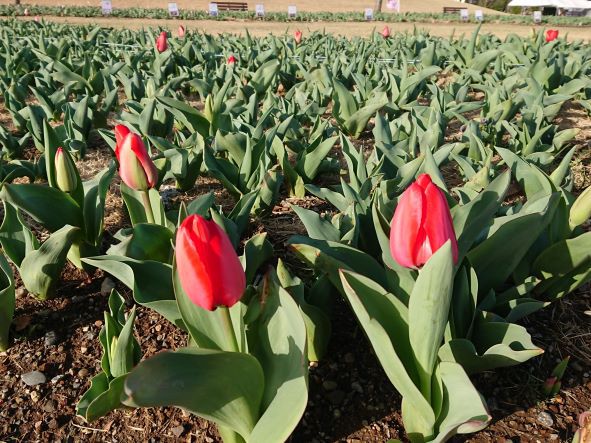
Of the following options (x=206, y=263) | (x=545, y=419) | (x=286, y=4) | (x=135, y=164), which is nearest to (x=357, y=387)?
(x=545, y=419)

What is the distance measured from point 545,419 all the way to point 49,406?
149 cm

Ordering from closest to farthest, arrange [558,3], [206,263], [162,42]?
[206,263] → [162,42] → [558,3]

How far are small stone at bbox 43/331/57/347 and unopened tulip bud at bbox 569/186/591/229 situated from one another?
184 centimetres

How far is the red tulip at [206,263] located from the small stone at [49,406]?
0.90 metres

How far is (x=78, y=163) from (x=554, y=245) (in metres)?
2.88

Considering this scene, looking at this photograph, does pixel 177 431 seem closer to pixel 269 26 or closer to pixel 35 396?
→ pixel 35 396

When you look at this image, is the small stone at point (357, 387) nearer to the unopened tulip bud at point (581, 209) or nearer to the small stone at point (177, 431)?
the small stone at point (177, 431)

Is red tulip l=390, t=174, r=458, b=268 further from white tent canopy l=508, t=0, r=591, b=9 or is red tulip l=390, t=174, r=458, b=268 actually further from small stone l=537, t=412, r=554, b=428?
white tent canopy l=508, t=0, r=591, b=9

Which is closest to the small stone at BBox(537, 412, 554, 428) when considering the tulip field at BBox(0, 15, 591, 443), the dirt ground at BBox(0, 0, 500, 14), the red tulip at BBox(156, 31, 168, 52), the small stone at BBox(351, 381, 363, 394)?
the tulip field at BBox(0, 15, 591, 443)

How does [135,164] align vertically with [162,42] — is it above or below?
below

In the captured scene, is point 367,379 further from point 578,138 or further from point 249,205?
point 578,138

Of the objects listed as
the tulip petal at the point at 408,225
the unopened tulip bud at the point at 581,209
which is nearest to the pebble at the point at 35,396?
the tulip petal at the point at 408,225

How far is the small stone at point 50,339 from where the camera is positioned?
1752 mm

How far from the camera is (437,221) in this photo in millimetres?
994
